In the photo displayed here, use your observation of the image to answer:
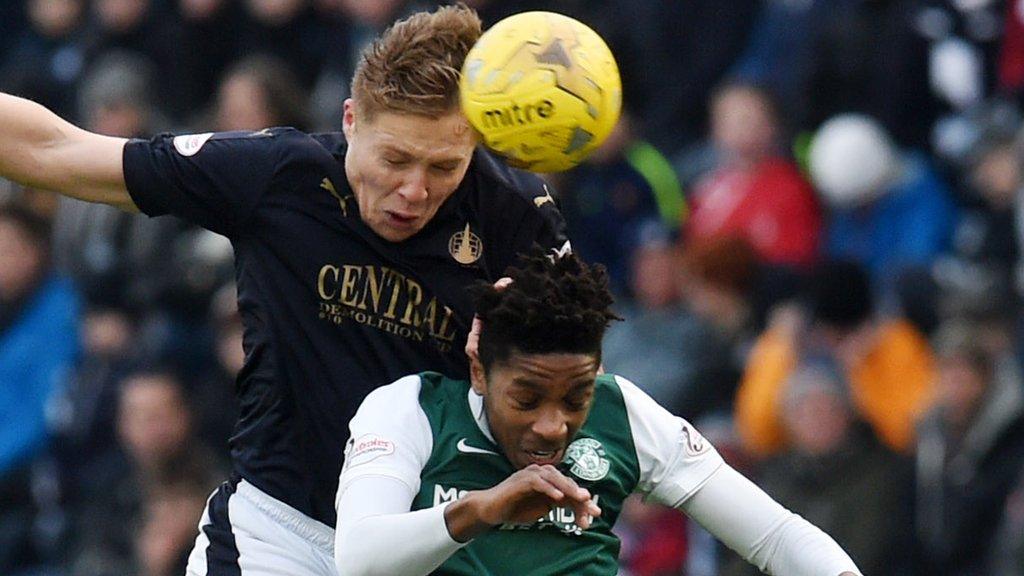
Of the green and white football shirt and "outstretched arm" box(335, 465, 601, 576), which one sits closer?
"outstretched arm" box(335, 465, 601, 576)

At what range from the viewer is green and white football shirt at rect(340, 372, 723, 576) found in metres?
5.49

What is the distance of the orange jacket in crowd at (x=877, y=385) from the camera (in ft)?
32.0

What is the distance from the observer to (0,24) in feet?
47.7

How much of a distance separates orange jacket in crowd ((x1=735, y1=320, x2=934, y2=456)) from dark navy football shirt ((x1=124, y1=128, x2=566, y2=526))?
13.0 feet

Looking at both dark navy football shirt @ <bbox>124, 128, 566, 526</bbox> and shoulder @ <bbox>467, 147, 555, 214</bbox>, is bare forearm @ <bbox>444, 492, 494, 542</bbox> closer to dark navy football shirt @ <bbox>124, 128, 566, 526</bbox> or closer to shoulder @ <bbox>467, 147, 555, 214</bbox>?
dark navy football shirt @ <bbox>124, 128, 566, 526</bbox>

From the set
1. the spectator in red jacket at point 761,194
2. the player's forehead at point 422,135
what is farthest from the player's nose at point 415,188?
the spectator in red jacket at point 761,194

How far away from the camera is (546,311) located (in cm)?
536

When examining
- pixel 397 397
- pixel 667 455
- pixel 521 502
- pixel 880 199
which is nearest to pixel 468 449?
pixel 397 397

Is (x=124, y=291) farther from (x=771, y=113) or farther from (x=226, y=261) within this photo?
(x=771, y=113)

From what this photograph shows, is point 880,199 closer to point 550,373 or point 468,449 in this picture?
point 468,449

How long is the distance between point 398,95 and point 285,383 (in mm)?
817

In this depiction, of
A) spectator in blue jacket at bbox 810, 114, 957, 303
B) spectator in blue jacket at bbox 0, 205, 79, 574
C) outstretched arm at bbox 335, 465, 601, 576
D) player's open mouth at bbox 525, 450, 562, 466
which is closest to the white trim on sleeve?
player's open mouth at bbox 525, 450, 562, 466

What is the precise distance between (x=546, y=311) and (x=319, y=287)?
0.86 m

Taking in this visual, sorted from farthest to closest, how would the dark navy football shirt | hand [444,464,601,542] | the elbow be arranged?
the dark navy football shirt → the elbow → hand [444,464,601,542]
